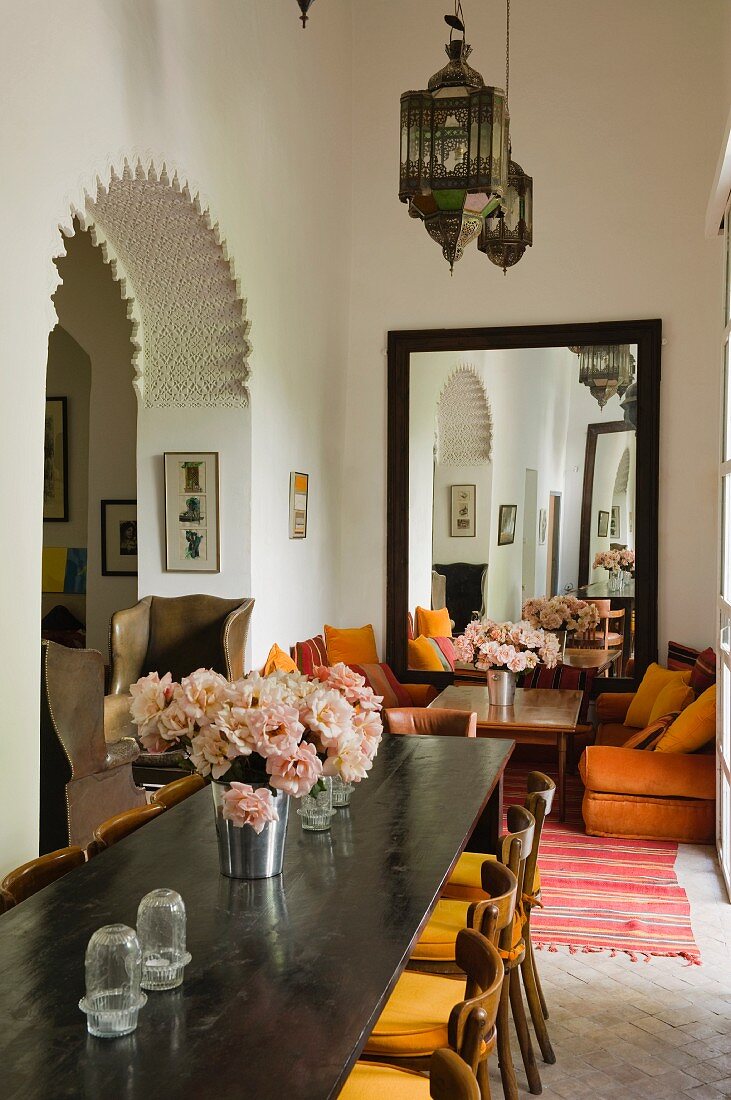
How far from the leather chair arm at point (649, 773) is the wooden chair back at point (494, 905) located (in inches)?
135

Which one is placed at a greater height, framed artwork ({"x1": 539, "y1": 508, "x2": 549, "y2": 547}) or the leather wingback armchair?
framed artwork ({"x1": 539, "y1": 508, "x2": 549, "y2": 547})

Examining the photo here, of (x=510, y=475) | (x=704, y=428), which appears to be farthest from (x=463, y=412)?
(x=704, y=428)

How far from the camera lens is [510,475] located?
830cm

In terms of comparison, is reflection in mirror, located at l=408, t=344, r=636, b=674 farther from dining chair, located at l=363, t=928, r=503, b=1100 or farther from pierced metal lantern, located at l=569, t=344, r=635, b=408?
dining chair, located at l=363, t=928, r=503, b=1100

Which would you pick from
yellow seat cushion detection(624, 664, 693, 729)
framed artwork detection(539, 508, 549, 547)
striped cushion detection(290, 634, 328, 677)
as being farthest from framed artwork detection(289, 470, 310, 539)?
yellow seat cushion detection(624, 664, 693, 729)

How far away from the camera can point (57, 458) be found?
9.16 m

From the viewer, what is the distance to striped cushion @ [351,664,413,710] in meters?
7.52

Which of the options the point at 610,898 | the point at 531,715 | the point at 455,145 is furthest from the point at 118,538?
the point at 455,145

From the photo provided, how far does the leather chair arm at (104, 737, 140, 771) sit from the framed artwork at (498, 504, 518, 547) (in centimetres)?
392

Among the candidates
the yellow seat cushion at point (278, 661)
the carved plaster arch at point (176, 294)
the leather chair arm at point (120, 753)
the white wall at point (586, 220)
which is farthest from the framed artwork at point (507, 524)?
the leather chair arm at point (120, 753)

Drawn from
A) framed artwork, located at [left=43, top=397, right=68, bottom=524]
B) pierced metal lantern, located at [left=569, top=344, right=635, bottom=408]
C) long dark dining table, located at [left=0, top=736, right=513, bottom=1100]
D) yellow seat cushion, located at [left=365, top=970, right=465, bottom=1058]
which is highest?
pierced metal lantern, located at [left=569, top=344, right=635, bottom=408]

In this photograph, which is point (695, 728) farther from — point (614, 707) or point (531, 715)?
point (614, 707)

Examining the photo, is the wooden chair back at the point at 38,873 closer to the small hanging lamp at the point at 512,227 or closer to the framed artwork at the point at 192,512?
the small hanging lamp at the point at 512,227

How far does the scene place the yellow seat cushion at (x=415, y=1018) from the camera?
93.6 inches
